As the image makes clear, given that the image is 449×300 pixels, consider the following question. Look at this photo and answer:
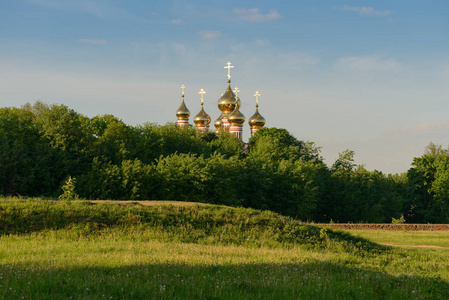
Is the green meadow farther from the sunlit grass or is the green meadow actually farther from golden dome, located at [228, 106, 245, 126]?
golden dome, located at [228, 106, 245, 126]

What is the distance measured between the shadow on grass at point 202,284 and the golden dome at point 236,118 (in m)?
65.8

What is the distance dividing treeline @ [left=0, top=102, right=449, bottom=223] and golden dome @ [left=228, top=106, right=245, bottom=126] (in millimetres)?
5235

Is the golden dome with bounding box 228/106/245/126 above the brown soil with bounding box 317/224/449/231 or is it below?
above

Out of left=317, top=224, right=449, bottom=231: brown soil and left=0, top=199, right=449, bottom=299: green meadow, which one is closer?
left=0, top=199, right=449, bottom=299: green meadow

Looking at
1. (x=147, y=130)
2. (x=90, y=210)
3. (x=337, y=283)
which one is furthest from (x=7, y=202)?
(x=147, y=130)

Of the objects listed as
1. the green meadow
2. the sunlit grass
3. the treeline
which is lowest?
the sunlit grass

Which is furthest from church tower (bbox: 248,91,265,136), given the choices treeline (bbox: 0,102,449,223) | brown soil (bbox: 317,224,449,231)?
brown soil (bbox: 317,224,449,231)

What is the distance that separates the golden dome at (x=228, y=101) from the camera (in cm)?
8162

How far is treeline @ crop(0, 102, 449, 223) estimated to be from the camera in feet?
131

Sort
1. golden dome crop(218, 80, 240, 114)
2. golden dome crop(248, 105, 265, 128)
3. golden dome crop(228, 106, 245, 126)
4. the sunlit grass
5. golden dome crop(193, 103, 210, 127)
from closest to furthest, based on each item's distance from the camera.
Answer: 1. the sunlit grass
2. golden dome crop(228, 106, 245, 126)
3. golden dome crop(218, 80, 240, 114)
4. golden dome crop(248, 105, 265, 128)
5. golden dome crop(193, 103, 210, 127)

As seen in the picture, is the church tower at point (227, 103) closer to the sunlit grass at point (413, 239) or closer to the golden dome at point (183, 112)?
the golden dome at point (183, 112)

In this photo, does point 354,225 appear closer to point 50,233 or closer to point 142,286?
point 50,233

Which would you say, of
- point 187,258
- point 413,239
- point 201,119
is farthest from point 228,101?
point 187,258

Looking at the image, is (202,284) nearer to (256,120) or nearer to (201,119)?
(256,120)
